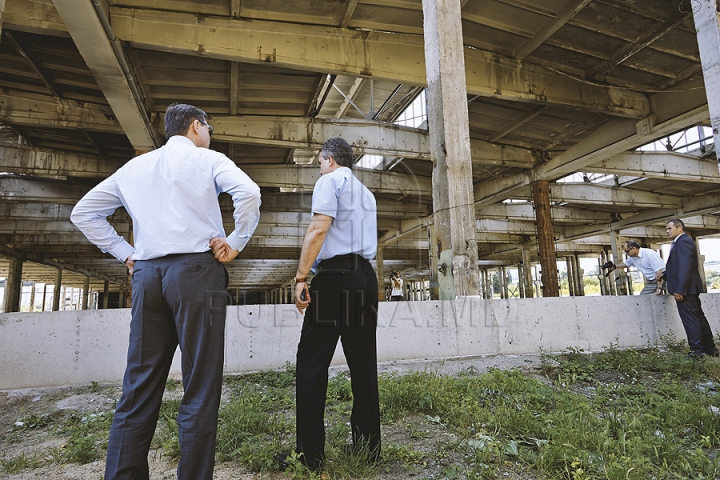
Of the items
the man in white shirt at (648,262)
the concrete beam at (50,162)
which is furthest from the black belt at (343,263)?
the concrete beam at (50,162)

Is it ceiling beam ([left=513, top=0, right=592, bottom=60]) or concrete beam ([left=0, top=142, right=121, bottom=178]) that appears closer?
ceiling beam ([left=513, top=0, right=592, bottom=60])

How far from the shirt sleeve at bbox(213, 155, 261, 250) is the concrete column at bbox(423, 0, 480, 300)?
4058 mm

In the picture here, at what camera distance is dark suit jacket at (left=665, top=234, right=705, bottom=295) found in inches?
254

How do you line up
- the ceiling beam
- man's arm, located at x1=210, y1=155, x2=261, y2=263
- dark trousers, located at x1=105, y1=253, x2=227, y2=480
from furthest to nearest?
the ceiling beam
man's arm, located at x1=210, y1=155, x2=261, y2=263
dark trousers, located at x1=105, y1=253, x2=227, y2=480

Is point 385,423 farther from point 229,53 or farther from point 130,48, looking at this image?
point 130,48

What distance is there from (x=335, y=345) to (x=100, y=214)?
59.6 inches

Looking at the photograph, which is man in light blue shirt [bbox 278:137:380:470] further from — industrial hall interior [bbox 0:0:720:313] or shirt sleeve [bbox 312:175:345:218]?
industrial hall interior [bbox 0:0:720:313]

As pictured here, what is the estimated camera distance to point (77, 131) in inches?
438

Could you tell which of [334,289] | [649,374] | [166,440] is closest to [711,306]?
[649,374]

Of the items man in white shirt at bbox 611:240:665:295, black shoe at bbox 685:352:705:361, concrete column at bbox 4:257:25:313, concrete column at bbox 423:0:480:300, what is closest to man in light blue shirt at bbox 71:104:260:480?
concrete column at bbox 423:0:480:300

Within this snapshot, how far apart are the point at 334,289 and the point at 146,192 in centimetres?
114

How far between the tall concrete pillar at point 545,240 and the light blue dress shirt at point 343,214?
11418 millimetres

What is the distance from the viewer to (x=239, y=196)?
2213 millimetres

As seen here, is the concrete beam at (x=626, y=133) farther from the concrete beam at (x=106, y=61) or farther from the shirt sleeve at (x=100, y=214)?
the shirt sleeve at (x=100, y=214)
